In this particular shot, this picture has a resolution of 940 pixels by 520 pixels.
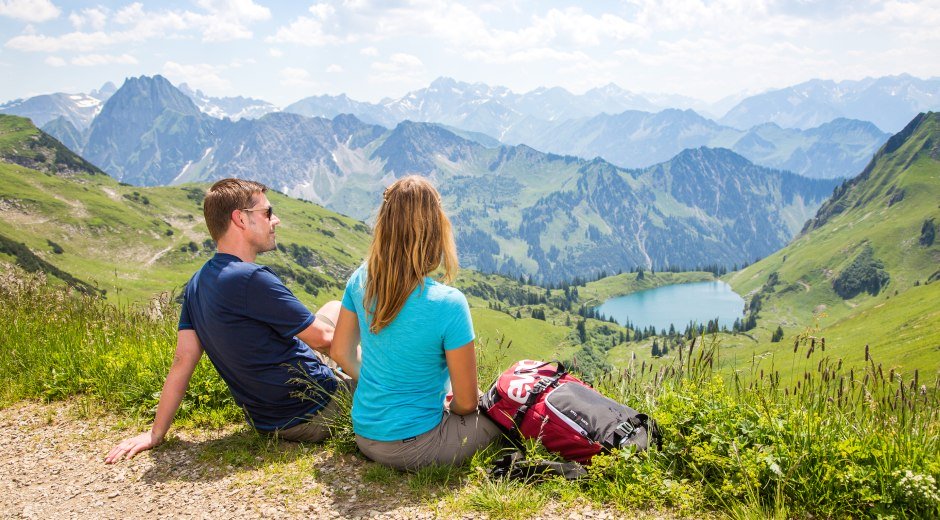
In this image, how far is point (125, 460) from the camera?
6.84 m

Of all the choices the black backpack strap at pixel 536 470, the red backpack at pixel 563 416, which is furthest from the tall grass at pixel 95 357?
the black backpack strap at pixel 536 470

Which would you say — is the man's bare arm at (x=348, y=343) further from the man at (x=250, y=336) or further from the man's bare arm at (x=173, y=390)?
the man's bare arm at (x=173, y=390)

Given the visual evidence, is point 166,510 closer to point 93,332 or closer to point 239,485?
point 239,485

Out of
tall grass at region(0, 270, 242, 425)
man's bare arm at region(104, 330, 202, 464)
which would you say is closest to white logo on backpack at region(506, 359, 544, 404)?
man's bare arm at region(104, 330, 202, 464)

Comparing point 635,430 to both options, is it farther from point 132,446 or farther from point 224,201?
point 132,446

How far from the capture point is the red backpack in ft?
19.7

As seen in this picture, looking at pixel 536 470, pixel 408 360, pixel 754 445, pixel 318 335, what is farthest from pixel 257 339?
pixel 754 445

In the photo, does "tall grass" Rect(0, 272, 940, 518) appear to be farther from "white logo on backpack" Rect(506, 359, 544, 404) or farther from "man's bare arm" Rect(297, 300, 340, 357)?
"man's bare arm" Rect(297, 300, 340, 357)

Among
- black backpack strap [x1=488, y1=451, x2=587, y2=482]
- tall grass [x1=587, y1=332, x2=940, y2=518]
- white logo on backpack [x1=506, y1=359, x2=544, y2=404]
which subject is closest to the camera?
tall grass [x1=587, y1=332, x2=940, y2=518]

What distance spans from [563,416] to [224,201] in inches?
186

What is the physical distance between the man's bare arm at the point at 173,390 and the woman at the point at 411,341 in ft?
6.34

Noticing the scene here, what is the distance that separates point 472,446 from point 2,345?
860 centimetres

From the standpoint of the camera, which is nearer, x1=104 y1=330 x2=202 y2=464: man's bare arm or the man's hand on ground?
the man's hand on ground

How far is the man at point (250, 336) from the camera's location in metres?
6.47
